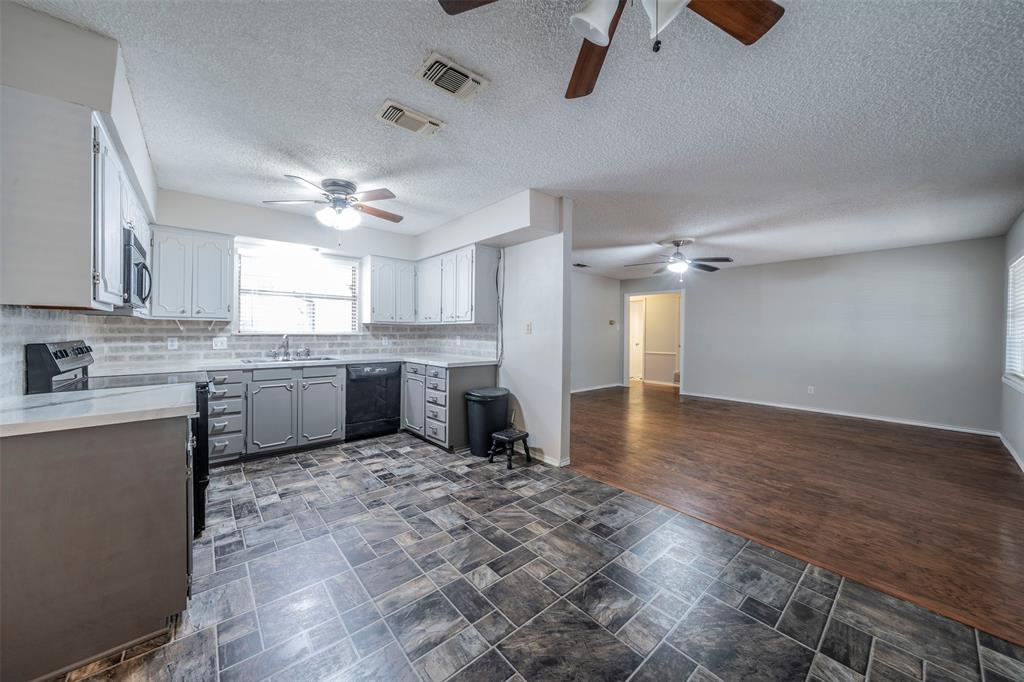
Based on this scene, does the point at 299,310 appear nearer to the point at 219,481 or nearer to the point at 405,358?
the point at 405,358

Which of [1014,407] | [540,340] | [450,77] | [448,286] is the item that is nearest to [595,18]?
[450,77]

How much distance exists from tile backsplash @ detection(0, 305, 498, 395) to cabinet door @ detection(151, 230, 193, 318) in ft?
0.93

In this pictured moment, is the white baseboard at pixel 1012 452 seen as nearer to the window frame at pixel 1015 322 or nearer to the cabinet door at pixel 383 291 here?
the window frame at pixel 1015 322

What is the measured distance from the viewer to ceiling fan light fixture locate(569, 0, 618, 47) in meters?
1.17

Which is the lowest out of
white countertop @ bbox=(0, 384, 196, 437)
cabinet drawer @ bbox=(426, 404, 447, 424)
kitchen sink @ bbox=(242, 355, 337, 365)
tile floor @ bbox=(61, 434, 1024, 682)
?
tile floor @ bbox=(61, 434, 1024, 682)

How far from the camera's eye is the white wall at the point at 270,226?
3594mm

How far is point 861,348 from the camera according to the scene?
225 inches

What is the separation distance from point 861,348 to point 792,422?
65.0 inches

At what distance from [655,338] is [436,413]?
7182 millimetres

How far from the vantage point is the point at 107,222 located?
1.90 m

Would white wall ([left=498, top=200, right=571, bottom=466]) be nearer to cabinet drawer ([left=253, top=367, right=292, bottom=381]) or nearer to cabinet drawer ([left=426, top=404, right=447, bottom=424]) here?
cabinet drawer ([left=426, top=404, right=447, bottom=424])

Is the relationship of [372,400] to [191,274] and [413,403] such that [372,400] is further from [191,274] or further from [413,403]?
[191,274]

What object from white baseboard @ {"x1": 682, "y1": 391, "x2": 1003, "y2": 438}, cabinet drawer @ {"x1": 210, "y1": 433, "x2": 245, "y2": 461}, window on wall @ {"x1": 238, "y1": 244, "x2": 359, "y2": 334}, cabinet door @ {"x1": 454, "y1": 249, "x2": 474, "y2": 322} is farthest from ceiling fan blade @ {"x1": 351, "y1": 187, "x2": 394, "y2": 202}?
white baseboard @ {"x1": 682, "y1": 391, "x2": 1003, "y2": 438}

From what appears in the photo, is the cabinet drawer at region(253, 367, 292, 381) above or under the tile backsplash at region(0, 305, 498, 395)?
under
